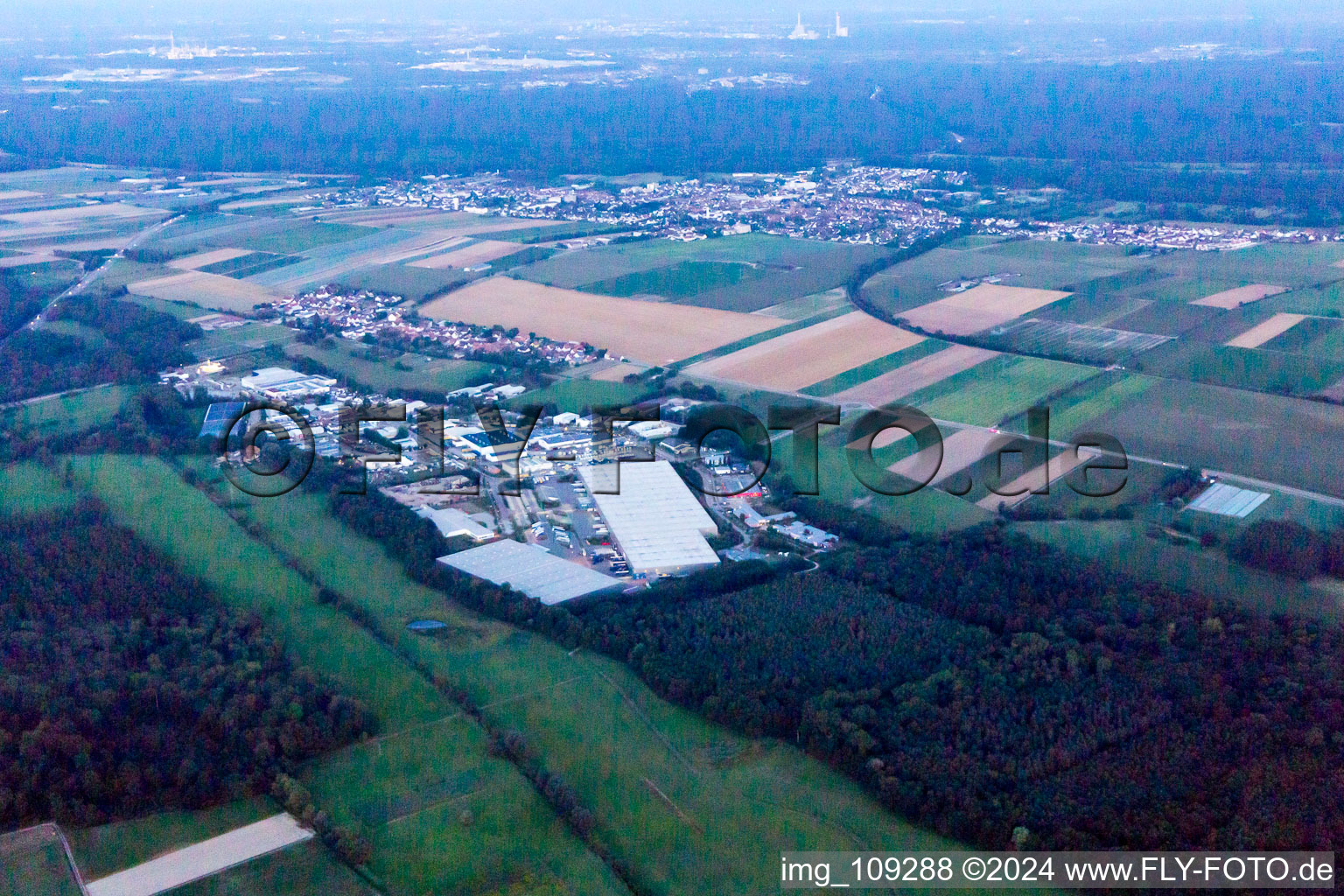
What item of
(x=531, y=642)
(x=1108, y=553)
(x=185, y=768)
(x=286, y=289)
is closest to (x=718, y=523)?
(x=531, y=642)

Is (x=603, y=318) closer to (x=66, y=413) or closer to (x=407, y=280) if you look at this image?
(x=407, y=280)

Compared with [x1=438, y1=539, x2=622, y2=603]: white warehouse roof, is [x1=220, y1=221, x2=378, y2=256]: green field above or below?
above

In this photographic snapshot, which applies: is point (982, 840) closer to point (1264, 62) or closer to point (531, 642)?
point (531, 642)

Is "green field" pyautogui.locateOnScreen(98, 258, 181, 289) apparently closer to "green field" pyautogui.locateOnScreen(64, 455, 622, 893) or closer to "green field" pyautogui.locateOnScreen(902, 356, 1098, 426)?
"green field" pyautogui.locateOnScreen(64, 455, 622, 893)

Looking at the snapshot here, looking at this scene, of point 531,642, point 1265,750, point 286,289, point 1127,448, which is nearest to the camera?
point 1265,750

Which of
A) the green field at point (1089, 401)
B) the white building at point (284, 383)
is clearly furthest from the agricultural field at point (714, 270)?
the green field at point (1089, 401)

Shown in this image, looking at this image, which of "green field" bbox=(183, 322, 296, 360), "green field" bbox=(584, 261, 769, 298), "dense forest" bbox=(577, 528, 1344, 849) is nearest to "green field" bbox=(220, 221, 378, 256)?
"green field" bbox=(183, 322, 296, 360)

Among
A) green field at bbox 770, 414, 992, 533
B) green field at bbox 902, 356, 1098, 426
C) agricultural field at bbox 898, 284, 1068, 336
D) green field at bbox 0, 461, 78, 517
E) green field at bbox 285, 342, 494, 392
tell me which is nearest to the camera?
green field at bbox 770, 414, 992, 533
